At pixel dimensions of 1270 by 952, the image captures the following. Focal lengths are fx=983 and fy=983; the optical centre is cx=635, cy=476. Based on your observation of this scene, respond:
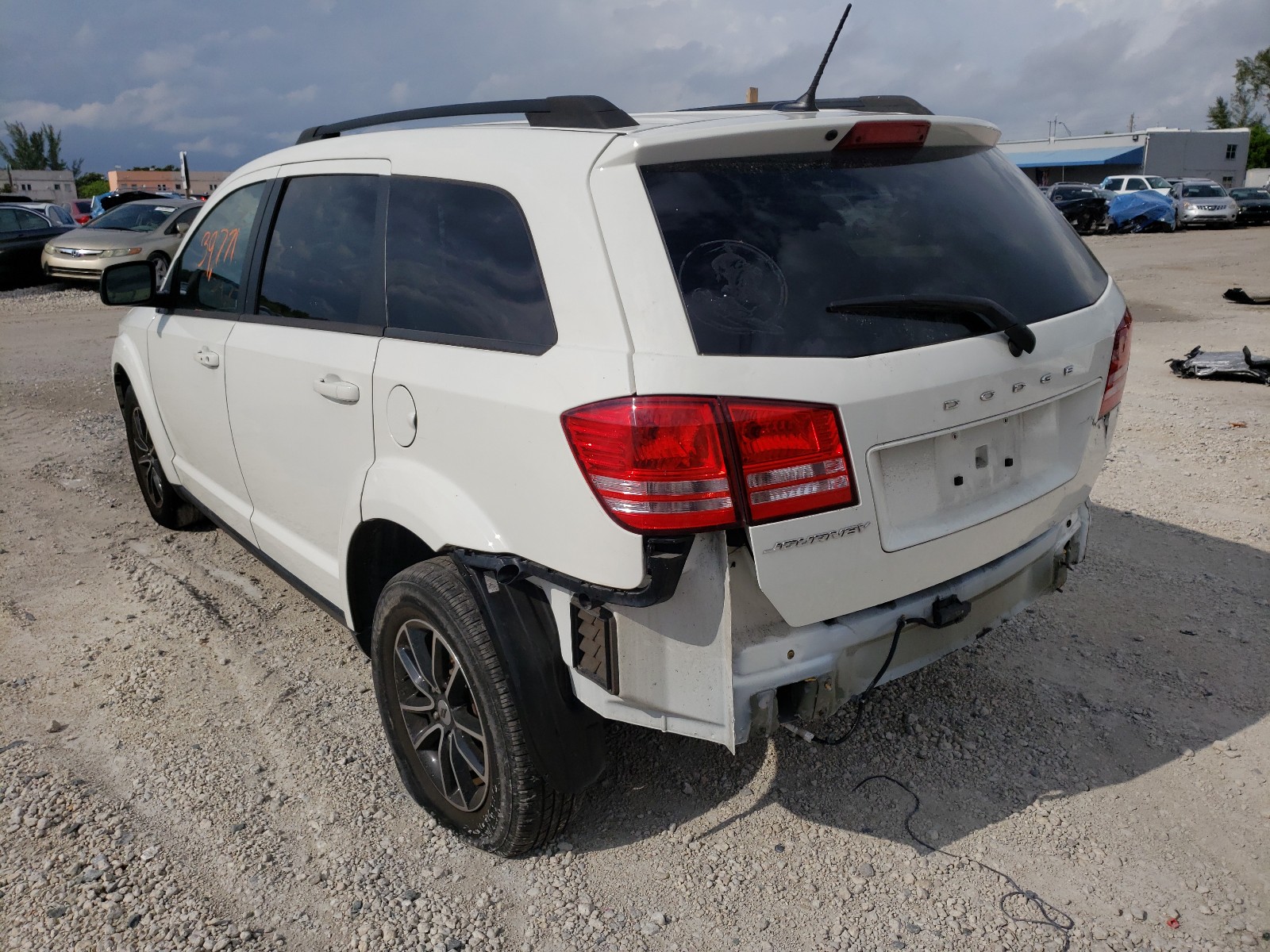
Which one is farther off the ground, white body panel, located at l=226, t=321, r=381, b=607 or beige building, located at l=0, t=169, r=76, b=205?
beige building, located at l=0, t=169, r=76, b=205

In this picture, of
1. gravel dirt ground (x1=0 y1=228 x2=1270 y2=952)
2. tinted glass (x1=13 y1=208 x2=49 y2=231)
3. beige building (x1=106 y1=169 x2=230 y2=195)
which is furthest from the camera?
beige building (x1=106 y1=169 x2=230 y2=195)

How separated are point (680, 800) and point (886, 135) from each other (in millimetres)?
1999

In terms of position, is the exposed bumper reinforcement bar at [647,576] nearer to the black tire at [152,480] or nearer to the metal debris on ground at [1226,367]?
the black tire at [152,480]

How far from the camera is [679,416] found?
2078mm

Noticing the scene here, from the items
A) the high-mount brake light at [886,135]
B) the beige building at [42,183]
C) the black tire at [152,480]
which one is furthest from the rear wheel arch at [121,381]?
the beige building at [42,183]

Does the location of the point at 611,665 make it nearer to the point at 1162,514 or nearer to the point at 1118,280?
the point at 1162,514

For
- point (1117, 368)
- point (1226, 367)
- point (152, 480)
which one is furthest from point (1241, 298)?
point (152, 480)

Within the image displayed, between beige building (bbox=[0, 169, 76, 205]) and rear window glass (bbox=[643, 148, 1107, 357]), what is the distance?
7163 centimetres

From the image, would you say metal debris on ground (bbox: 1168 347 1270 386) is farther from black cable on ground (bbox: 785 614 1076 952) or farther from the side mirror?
the side mirror

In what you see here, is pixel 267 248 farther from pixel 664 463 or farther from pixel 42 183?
pixel 42 183

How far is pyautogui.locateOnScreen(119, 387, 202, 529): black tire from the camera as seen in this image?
16.9ft

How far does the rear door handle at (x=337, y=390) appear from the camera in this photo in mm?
2859

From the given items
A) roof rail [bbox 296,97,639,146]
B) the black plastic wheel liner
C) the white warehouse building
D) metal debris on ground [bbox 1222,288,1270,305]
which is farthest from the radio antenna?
the white warehouse building

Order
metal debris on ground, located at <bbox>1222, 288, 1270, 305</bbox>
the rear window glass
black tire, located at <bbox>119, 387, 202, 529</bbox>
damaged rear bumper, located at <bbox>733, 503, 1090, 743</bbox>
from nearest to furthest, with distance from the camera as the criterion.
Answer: the rear window glass < damaged rear bumper, located at <bbox>733, 503, 1090, 743</bbox> < black tire, located at <bbox>119, 387, 202, 529</bbox> < metal debris on ground, located at <bbox>1222, 288, 1270, 305</bbox>
